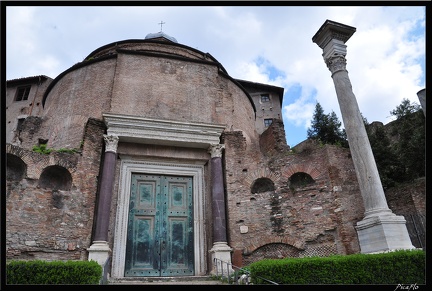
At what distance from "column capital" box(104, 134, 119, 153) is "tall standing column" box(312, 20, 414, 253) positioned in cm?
742

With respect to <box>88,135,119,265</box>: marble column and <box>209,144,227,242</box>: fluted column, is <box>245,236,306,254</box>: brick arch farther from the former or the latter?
<box>88,135,119,265</box>: marble column

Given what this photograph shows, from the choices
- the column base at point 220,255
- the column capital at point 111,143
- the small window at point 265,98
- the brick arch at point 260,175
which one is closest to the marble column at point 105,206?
the column capital at point 111,143

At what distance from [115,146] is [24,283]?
202 inches

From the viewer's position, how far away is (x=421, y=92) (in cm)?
560

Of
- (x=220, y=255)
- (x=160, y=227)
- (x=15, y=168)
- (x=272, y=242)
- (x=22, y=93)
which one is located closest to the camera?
(x=220, y=255)

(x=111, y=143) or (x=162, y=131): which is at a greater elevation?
(x=162, y=131)

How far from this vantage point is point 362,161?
9102mm

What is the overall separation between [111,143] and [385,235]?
8393 mm

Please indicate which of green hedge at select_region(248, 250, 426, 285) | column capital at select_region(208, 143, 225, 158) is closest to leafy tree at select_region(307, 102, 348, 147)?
column capital at select_region(208, 143, 225, 158)

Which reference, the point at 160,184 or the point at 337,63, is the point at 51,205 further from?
the point at 337,63

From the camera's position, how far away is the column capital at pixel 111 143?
33.7 feet

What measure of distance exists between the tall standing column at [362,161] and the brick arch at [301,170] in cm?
189

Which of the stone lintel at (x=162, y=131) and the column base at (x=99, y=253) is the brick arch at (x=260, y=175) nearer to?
the stone lintel at (x=162, y=131)

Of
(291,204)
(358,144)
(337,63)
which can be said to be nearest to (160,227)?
(291,204)
